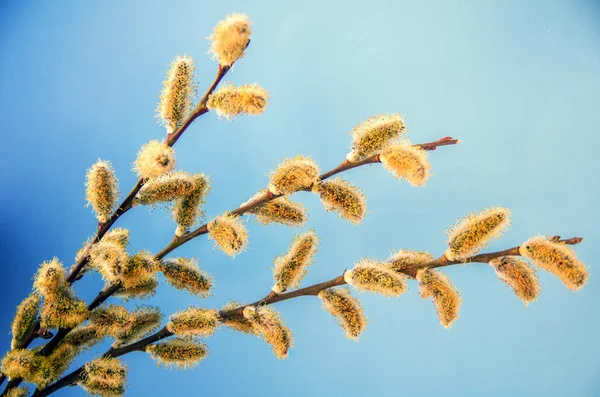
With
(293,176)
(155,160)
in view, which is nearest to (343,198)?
(293,176)

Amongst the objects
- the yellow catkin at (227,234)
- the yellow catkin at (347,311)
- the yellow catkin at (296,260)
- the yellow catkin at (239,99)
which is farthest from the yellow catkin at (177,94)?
the yellow catkin at (347,311)

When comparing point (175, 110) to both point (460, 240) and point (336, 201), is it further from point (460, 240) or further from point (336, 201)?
point (460, 240)

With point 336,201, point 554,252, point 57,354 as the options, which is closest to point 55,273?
point 57,354

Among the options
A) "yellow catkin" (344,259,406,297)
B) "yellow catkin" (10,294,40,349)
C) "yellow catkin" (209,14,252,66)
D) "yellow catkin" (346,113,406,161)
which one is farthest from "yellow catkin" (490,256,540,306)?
"yellow catkin" (10,294,40,349)

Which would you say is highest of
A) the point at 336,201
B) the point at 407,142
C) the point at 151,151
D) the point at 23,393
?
the point at 407,142

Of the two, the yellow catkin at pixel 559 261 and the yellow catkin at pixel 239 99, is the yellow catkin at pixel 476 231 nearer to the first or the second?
the yellow catkin at pixel 559 261

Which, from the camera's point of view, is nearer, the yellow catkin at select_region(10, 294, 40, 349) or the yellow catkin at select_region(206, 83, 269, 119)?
the yellow catkin at select_region(206, 83, 269, 119)

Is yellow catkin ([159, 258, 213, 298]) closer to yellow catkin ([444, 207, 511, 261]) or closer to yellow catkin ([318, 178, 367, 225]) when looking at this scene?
yellow catkin ([318, 178, 367, 225])
